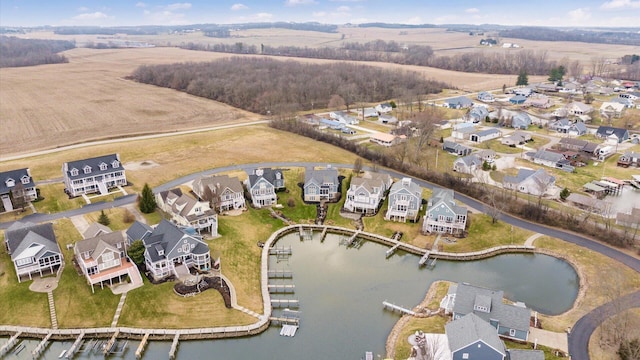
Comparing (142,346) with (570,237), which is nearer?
(142,346)

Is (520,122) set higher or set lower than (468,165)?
higher

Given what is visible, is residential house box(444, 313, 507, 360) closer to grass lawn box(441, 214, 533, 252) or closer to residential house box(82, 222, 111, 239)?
grass lawn box(441, 214, 533, 252)

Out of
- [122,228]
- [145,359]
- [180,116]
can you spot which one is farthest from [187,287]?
[180,116]

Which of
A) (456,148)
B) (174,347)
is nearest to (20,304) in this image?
(174,347)

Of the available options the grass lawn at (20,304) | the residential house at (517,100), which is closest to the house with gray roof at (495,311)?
the grass lawn at (20,304)

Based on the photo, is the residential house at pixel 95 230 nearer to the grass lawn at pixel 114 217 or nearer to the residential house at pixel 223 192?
the grass lawn at pixel 114 217

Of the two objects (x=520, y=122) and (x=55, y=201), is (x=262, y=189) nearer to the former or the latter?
(x=55, y=201)
